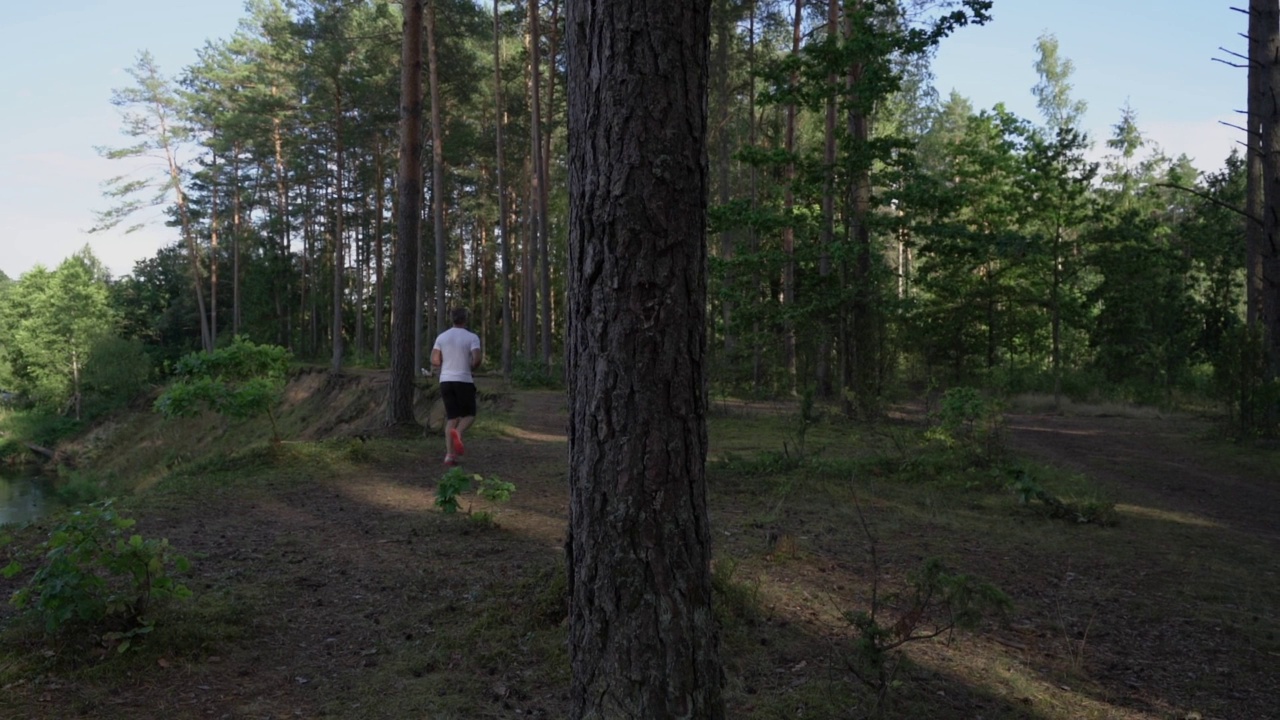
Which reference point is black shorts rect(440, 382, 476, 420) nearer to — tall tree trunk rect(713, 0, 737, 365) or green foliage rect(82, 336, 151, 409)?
tall tree trunk rect(713, 0, 737, 365)

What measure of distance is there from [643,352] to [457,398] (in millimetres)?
7456

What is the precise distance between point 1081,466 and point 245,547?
901 cm

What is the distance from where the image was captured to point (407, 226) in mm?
11852

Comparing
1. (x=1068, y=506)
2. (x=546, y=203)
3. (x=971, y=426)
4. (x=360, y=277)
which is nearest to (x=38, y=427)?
(x=360, y=277)

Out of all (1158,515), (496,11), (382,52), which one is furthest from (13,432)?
(1158,515)

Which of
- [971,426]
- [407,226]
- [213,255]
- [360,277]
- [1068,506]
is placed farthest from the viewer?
[213,255]

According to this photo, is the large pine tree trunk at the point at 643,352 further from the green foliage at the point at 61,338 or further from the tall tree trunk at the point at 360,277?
the green foliage at the point at 61,338

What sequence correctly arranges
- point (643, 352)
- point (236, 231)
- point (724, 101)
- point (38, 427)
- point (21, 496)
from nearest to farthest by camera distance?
point (643, 352), point (724, 101), point (21, 496), point (38, 427), point (236, 231)

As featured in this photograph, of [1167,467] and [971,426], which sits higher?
[971,426]

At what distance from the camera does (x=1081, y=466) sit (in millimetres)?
10703

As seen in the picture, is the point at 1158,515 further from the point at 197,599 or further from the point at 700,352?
the point at 197,599

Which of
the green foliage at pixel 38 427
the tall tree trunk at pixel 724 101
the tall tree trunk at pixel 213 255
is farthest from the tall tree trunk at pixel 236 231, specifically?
Result: the tall tree trunk at pixel 724 101

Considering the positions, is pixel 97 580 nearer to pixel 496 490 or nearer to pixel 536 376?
pixel 496 490

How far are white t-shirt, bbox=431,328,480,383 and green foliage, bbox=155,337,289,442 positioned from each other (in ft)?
6.01
